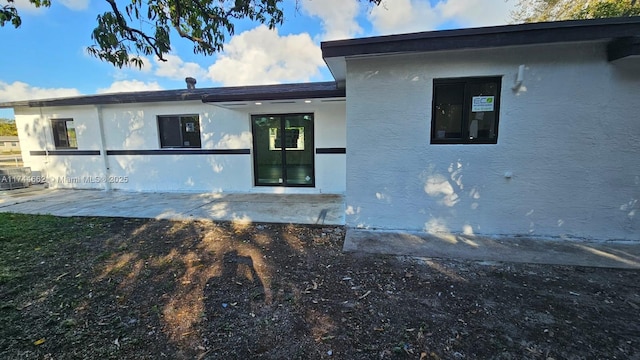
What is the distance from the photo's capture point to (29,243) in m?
3.98

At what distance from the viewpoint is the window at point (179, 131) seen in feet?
24.8

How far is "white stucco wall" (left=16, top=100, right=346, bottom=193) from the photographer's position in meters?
7.08

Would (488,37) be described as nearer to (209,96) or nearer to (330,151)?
(330,151)

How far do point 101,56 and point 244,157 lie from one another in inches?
140

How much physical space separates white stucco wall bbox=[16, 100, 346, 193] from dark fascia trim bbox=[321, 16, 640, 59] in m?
2.92

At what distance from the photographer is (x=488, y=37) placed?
11.5 ft

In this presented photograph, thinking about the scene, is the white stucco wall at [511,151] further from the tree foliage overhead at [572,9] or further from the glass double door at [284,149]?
the tree foliage overhead at [572,9]

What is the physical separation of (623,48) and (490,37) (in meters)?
1.55

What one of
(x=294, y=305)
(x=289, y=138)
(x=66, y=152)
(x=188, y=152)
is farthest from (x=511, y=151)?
(x=66, y=152)

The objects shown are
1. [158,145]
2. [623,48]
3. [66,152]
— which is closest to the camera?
[623,48]

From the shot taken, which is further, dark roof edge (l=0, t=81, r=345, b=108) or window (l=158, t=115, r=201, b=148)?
window (l=158, t=115, r=201, b=148)

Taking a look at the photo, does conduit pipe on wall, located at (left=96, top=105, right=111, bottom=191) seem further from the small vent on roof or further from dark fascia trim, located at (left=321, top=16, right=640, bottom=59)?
dark fascia trim, located at (left=321, top=16, right=640, bottom=59)

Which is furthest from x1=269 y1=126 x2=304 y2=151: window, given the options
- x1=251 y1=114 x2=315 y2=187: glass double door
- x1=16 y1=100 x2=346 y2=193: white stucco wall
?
x1=16 y1=100 x2=346 y2=193: white stucco wall

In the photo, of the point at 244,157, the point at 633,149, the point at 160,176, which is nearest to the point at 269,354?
the point at 633,149
